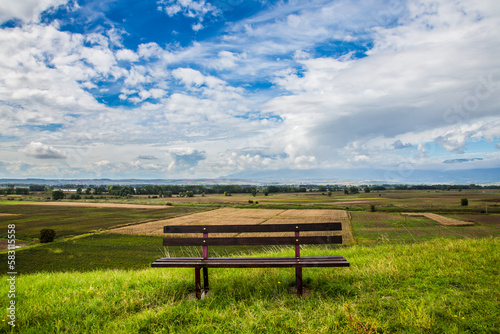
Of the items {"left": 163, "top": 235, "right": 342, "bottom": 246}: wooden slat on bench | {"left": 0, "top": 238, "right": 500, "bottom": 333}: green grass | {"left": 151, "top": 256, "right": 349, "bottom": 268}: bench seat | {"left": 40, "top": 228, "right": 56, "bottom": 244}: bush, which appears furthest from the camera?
{"left": 40, "top": 228, "right": 56, "bottom": 244}: bush

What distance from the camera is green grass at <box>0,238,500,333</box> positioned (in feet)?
11.3

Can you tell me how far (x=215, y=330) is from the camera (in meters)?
3.52

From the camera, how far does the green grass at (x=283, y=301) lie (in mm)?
3449

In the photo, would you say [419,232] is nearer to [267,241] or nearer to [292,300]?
[267,241]

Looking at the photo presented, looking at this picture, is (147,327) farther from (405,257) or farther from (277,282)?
(405,257)

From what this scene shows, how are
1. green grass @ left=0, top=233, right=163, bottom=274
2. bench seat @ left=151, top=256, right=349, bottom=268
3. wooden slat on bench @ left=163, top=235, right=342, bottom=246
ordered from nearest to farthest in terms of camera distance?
1. bench seat @ left=151, top=256, right=349, bottom=268
2. wooden slat on bench @ left=163, top=235, right=342, bottom=246
3. green grass @ left=0, top=233, right=163, bottom=274

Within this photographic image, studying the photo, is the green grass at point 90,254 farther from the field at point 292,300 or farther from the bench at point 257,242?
the bench at point 257,242

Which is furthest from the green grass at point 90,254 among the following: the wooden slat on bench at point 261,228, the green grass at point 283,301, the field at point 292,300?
the wooden slat on bench at point 261,228

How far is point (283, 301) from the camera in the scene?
13.3ft

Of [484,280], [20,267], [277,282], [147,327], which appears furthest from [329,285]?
[20,267]

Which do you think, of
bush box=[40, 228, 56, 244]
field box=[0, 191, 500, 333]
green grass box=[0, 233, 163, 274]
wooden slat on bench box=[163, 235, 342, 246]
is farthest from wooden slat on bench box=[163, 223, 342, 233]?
bush box=[40, 228, 56, 244]

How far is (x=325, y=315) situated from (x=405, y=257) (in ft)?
11.4

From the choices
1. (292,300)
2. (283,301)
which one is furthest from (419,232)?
(283,301)

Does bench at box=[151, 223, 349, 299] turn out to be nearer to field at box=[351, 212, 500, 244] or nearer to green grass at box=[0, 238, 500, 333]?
green grass at box=[0, 238, 500, 333]
